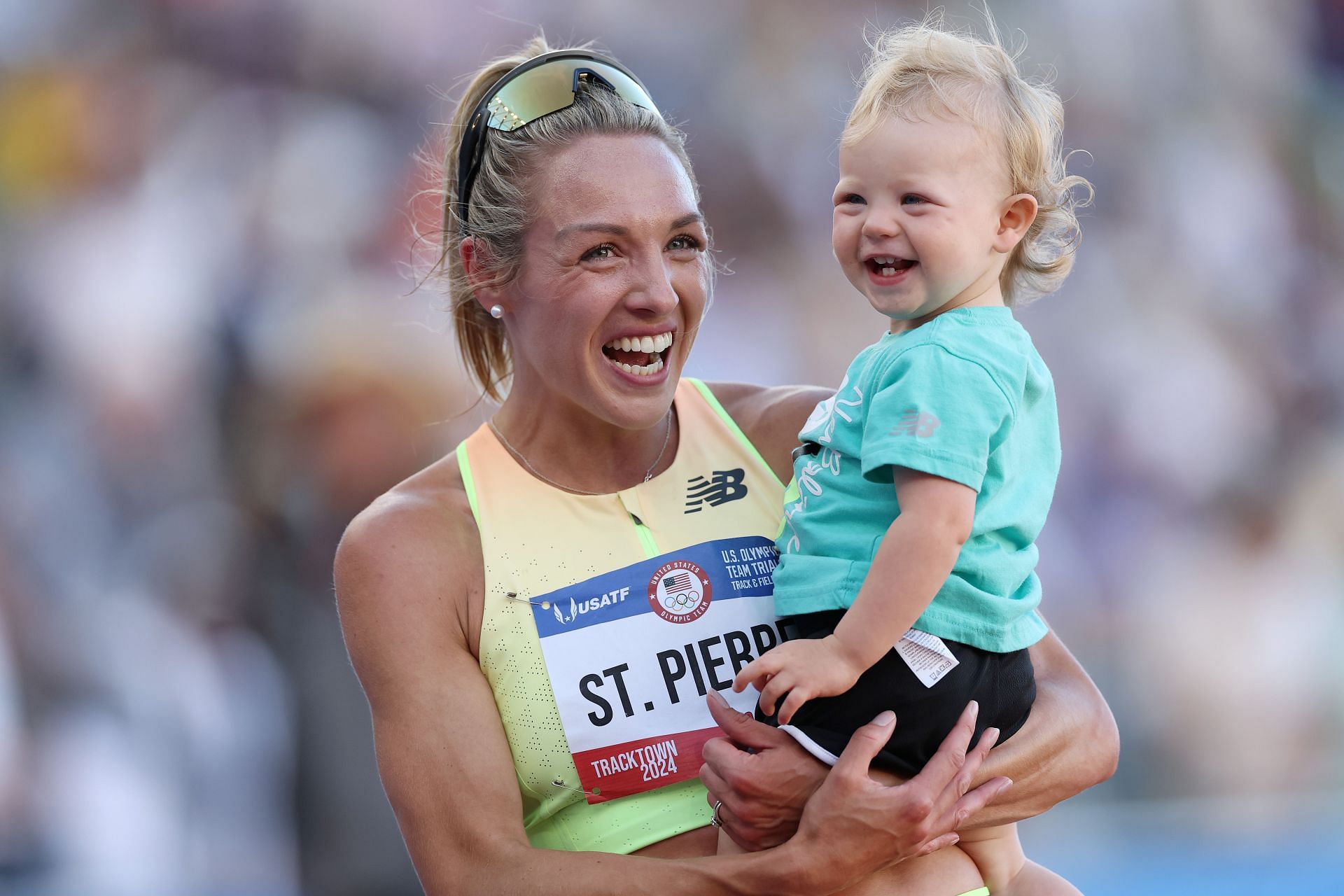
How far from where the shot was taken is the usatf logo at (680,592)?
207 centimetres

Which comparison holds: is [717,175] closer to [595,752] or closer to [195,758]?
[195,758]

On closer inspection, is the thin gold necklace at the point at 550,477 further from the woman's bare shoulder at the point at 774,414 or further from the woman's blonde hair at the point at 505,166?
the woman's blonde hair at the point at 505,166

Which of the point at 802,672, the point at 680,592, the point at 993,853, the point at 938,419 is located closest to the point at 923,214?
the point at 938,419

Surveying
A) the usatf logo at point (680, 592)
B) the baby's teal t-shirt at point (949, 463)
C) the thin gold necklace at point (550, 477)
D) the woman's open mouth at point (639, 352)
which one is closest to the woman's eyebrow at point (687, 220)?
the woman's open mouth at point (639, 352)

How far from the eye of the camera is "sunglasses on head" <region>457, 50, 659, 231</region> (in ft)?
7.18

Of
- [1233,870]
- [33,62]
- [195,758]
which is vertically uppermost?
[33,62]

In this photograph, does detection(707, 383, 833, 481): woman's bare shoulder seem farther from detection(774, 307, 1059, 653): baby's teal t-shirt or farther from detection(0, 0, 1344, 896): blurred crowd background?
detection(0, 0, 1344, 896): blurred crowd background

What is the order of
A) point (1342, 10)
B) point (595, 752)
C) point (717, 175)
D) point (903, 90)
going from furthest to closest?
point (1342, 10)
point (717, 175)
point (595, 752)
point (903, 90)

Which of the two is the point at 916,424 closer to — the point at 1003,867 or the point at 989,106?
the point at 989,106

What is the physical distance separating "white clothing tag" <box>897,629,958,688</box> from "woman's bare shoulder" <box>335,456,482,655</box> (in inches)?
28.2

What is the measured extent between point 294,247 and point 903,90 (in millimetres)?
3047

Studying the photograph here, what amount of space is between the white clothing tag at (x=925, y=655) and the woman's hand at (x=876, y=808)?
0.07 metres

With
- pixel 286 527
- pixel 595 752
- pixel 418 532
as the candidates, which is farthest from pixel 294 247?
pixel 595 752

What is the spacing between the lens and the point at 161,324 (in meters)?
4.14
